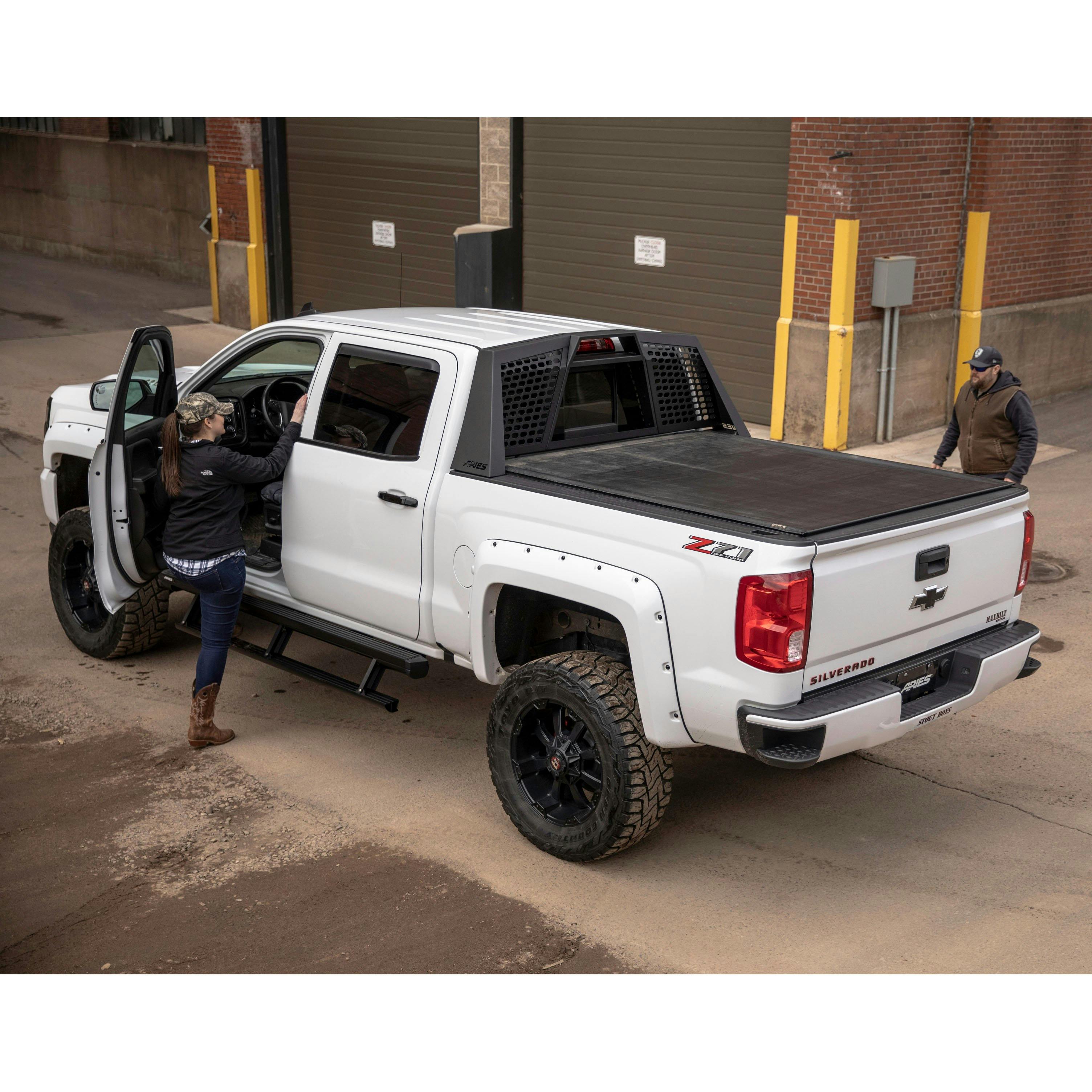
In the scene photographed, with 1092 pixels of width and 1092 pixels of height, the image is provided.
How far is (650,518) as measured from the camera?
4.93 m

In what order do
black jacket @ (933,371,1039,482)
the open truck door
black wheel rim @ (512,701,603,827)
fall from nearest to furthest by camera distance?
black wheel rim @ (512,701,603,827) → the open truck door → black jacket @ (933,371,1039,482)

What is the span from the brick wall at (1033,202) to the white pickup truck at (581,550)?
302 inches

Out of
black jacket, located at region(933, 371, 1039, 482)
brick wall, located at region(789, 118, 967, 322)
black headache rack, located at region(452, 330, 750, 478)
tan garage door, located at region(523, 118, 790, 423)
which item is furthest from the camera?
tan garage door, located at region(523, 118, 790, 423)

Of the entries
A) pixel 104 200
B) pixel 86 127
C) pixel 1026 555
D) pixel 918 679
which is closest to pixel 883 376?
pixel 1026 555

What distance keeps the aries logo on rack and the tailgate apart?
0.85 ft

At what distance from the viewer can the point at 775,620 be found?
15.0 ft

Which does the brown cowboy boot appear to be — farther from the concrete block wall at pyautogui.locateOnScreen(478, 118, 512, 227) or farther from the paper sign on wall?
the concrete block wall at pyautogui.locateOnScreen(478, 118, 512, 227)

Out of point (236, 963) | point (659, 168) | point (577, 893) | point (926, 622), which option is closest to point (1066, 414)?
point (659, 168)

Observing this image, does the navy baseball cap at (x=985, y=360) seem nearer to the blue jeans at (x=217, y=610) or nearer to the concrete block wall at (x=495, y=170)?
the blue jeans at (x=217, y=610)

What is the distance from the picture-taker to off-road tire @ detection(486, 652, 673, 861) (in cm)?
505

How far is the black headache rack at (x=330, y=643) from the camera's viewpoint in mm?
6004

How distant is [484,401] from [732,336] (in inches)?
318

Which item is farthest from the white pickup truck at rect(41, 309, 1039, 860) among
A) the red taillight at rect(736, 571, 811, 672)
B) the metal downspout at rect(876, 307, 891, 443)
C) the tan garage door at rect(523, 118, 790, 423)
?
the tan garage door at rect(523, 118, 790, 423)

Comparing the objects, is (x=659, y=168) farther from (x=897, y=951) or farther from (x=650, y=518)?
(x=897, y=951)
